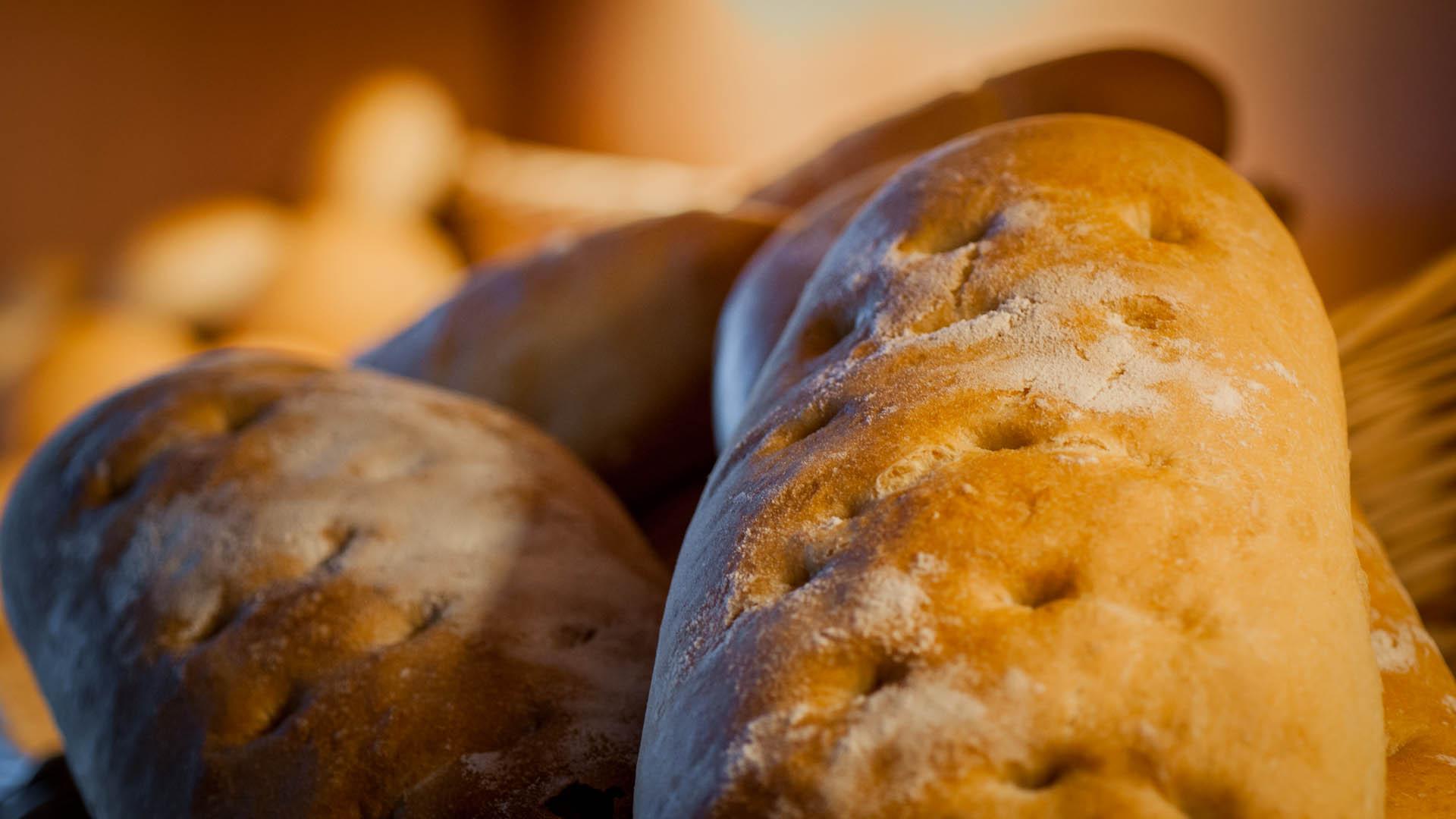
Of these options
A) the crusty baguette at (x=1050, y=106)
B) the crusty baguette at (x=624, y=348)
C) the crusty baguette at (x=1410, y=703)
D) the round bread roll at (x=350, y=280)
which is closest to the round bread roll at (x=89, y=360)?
the round bread roll at (x=350, y=280)

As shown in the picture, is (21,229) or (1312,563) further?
(21,229)

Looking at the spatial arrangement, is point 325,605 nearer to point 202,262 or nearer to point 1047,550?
point 1047,550

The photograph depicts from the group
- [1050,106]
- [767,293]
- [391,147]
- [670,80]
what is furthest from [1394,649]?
[391,147]

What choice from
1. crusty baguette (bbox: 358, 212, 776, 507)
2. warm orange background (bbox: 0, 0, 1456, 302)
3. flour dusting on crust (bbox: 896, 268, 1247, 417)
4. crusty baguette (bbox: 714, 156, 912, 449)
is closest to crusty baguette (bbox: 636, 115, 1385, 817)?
flour dusting on crust (bbox: 896, 268, 1247, 417)

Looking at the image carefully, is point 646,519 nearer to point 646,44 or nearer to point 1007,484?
point 1007,484

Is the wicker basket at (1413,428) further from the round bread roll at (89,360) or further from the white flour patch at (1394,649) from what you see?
the round bread roll at (89,360)

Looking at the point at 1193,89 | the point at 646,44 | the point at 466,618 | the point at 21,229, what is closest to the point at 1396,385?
the point at 1193,89

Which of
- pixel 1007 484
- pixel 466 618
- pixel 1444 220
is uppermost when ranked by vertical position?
pixel 1007 484
